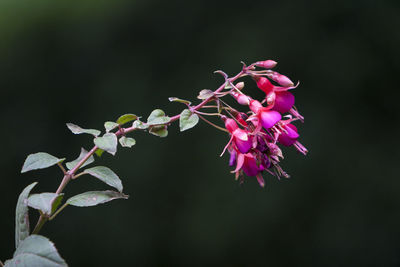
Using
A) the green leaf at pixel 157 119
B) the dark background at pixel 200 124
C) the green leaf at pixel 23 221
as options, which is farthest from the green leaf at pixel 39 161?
the dark background at pixel 200 124

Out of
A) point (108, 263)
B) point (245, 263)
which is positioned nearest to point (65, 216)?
point (108, 263)

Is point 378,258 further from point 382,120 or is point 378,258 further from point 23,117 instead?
point 23,117

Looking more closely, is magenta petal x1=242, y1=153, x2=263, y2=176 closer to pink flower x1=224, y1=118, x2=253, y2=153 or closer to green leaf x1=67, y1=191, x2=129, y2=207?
pink flower x1=224, y1=118, x2=253, y2=153

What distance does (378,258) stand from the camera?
6.61ft

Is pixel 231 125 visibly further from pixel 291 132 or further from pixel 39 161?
pixel 39 161

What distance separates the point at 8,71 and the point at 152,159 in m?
0.81

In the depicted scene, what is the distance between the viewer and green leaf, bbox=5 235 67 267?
583 mm

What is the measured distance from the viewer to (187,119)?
2.34 ft

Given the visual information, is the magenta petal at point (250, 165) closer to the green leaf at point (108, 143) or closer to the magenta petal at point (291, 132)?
the magenta petal at point (291, 132)

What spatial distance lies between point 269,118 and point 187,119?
13 cm

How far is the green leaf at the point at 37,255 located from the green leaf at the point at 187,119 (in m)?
0.26

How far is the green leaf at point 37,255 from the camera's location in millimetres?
583

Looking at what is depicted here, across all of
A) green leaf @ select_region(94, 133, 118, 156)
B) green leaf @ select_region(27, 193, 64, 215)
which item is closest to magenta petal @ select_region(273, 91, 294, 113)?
green leaf @ select_region(94, 133, 118, 156)

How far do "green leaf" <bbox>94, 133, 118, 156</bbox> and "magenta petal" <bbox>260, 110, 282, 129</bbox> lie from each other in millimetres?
229
